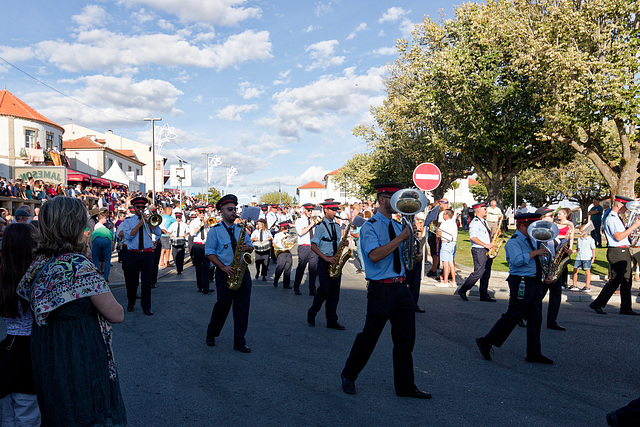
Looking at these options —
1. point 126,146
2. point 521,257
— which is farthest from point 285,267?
point 126,146

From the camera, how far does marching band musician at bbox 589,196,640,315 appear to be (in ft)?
27.2

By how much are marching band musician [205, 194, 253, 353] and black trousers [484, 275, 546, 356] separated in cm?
304

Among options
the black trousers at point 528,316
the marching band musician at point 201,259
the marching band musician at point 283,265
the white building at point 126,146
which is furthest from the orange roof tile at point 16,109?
the black trousers at point 528,316

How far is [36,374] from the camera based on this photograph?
2637 mm

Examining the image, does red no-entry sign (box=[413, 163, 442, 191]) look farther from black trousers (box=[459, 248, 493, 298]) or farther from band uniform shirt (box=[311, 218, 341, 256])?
band uniform shirt (box=[311, 218, 341, 256])

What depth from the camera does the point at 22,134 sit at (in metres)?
41.2

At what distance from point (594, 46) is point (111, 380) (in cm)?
2149

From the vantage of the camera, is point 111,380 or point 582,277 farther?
point 582,277

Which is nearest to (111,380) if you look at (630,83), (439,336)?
(439,336)

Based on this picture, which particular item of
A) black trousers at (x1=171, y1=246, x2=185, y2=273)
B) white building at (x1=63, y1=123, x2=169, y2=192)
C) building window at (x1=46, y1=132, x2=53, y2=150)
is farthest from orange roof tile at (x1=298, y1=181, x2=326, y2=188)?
black trousers at (x1=171, y1=246, x2=185, y2=273)

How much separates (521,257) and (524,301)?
526 mm

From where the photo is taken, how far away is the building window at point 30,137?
4147cm

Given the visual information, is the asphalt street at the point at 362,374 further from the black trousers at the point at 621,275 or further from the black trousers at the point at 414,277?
the black trousers at the point at 414,277

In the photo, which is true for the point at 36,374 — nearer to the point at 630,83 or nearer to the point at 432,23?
the point at 630,83
